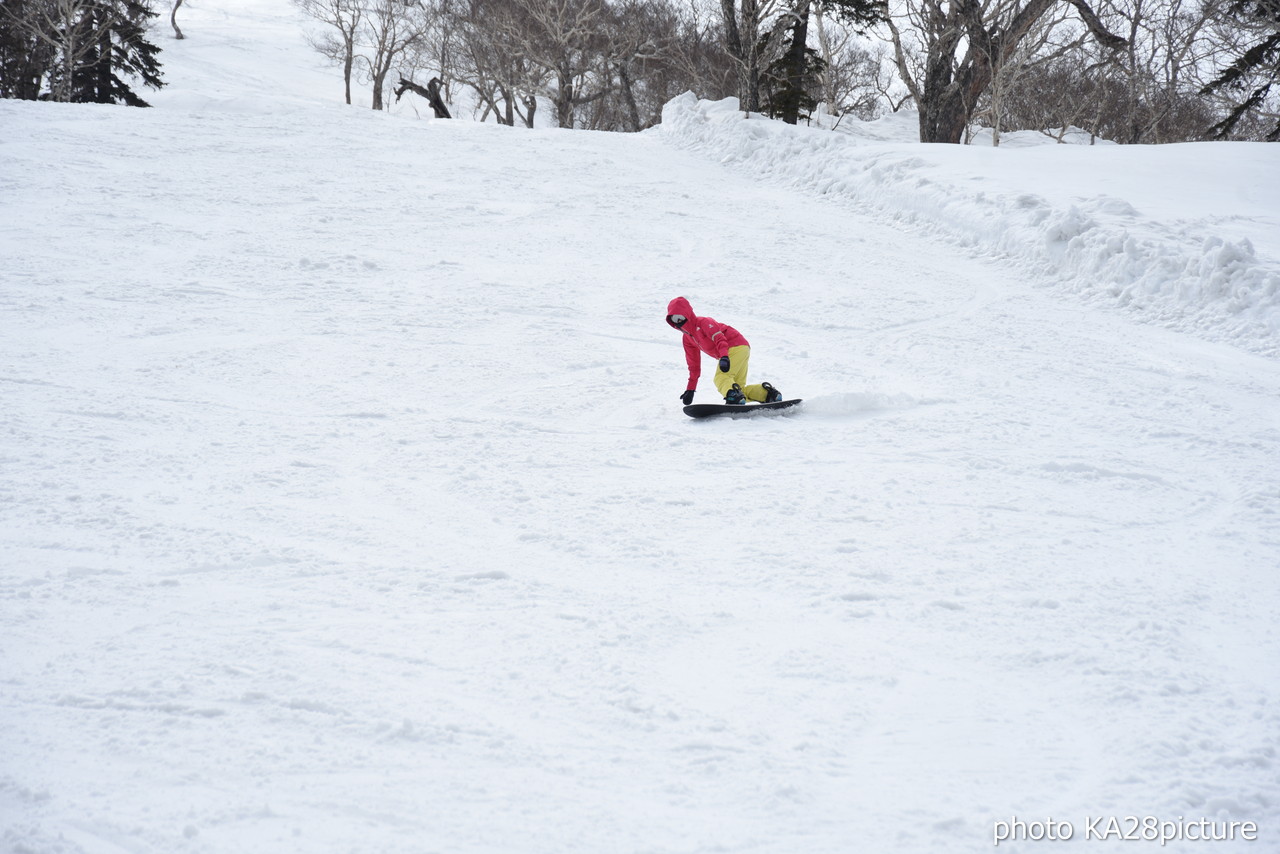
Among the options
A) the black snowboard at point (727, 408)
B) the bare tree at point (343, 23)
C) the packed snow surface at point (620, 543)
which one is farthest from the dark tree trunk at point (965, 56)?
the bare tree at point (343, 23)

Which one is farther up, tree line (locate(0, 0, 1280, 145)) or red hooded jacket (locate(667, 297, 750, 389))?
tree line (locate(0, 0, 1280, 145))

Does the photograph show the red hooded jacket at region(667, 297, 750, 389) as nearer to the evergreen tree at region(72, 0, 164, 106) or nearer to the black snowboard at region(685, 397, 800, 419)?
the black snowboard at region(685, 397, 800, 419)

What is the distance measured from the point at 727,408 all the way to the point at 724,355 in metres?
0.38

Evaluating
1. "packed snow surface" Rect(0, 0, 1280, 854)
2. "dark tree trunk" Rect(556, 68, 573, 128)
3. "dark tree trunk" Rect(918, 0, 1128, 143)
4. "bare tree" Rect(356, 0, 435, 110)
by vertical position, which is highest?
"bare tree" Rect(356, 0, 435, 110)

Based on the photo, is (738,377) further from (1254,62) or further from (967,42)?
(1254,62)

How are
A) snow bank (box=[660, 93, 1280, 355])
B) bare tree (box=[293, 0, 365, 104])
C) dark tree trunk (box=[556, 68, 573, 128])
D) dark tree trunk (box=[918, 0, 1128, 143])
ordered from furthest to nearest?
bare tree (box=[293, 0, 365, 104]) < dark tree trunk (box=[556, 68, 573, 128]) < dark tree trunk (box=[918, 0, 1128, 143]) < snow bank (box=[660, 93, 1280, 355])

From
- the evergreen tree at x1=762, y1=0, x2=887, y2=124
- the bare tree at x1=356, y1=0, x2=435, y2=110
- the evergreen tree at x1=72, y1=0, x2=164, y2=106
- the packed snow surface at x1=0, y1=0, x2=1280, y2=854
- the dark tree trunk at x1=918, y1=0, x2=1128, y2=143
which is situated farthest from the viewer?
the bare tree at x1=356, y1=0, x2=435, y2=110

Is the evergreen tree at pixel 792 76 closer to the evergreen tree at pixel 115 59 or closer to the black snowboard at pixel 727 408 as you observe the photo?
the black snowboard at pixel 727 408

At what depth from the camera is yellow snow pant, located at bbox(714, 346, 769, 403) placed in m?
6.05

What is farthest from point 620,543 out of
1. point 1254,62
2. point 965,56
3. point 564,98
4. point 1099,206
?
point 564,98

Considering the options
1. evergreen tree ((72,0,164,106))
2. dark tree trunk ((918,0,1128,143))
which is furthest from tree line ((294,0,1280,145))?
evergreen tree ((72,0,164,106))

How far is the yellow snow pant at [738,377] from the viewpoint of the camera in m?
6.05

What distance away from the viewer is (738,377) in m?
6.10

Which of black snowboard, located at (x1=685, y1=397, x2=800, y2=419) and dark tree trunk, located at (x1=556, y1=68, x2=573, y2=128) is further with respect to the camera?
dark tree trunk, located at (x1=556, y1=68, x2=573, y2=128)
